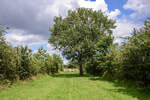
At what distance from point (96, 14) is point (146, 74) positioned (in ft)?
67.5

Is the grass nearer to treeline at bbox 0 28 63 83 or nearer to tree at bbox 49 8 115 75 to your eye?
treeline at bbox 0 28 63 83

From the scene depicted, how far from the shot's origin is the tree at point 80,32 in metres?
26.1

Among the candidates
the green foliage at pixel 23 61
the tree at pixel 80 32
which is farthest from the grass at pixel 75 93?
the tree at pixel 80 32

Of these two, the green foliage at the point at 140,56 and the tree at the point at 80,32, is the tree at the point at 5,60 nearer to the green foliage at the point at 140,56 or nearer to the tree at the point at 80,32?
the green foliage at the point at 140,56

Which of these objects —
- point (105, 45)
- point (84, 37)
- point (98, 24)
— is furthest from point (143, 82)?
point (98, 24)

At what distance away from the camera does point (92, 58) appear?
86.0 ft

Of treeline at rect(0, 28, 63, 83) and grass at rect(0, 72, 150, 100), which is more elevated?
treeline at rect(0, 28, 63, 83)

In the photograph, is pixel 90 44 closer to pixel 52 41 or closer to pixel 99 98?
pixel 52 41

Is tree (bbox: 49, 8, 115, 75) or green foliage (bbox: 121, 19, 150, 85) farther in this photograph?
tree (bbox: 49, 8, 115, 75)

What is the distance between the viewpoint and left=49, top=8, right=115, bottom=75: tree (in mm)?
26078

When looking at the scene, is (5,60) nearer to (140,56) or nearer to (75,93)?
(75,93)

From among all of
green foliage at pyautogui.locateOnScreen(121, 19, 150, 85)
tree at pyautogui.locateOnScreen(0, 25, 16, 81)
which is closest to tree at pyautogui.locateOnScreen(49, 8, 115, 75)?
green foliage at pyautogui.locateOnScreen(121, 19, 150, 85)

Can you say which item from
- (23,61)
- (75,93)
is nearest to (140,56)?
(75,93)

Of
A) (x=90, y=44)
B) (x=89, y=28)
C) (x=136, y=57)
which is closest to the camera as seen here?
(x=136, y=57)
